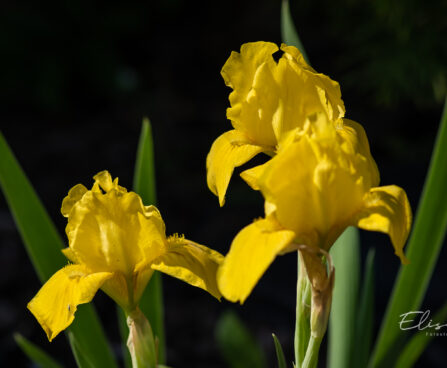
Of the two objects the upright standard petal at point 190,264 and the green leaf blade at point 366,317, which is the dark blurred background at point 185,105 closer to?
the green leaf blade at point 366,317

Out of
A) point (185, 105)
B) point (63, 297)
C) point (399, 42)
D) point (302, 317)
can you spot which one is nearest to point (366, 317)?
point (302, 317)

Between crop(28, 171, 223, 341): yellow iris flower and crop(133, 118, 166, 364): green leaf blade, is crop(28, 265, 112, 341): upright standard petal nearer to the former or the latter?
crop(28, 171, 223, 341): yellow iris flower

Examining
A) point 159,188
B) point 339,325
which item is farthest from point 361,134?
point 159,188

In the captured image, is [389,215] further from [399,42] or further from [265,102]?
[399,42]

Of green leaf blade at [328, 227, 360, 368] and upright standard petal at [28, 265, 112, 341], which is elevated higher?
upright standard petal at [28, 265, 112, 341]

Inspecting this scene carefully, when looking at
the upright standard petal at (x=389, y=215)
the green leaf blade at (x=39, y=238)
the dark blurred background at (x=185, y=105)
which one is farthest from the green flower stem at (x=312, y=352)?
the dark blurred background at (x=185, y=105)

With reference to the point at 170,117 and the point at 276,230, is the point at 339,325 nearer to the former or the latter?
the point at 276,230

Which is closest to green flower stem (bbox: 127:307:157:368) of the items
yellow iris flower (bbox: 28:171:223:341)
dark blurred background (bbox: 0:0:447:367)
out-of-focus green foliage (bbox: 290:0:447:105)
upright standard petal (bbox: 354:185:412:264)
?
yellow iris flower (bbox: 28:171:223:341)
